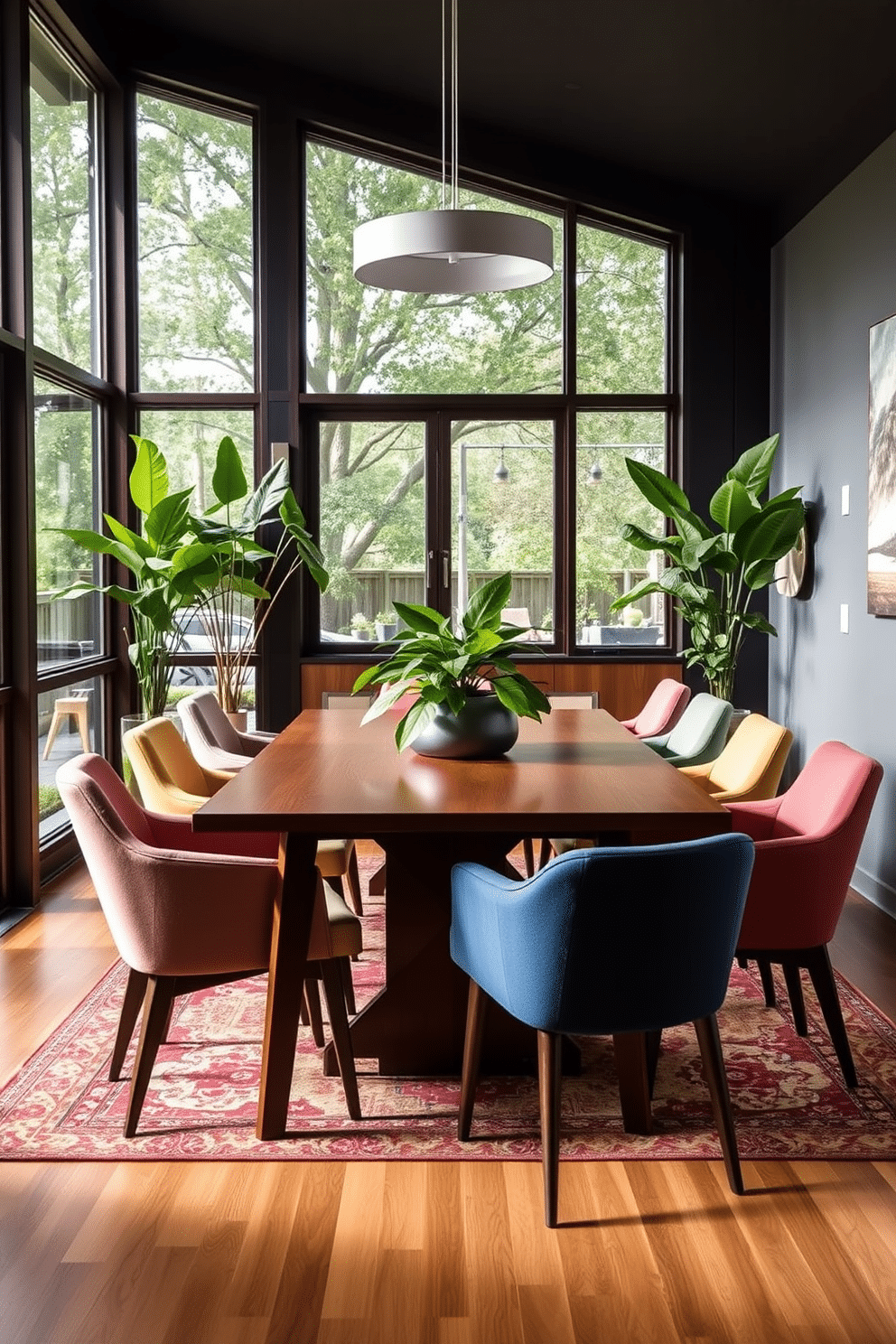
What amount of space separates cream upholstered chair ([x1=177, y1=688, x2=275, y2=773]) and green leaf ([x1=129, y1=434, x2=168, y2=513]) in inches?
59.8

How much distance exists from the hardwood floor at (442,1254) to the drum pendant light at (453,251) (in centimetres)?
259

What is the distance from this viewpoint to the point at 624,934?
2.48 meters

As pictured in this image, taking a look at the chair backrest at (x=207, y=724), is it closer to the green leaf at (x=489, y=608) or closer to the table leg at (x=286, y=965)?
the green leaf at (x=489, y=608)

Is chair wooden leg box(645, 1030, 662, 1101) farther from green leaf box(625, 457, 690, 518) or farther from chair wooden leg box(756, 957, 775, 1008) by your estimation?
green leaf box(625, 457, 690, 518)

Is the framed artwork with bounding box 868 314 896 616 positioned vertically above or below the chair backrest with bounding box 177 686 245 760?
above

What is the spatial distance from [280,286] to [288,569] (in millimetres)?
1534

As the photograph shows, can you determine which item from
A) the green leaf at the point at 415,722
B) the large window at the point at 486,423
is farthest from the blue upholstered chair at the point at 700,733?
the large window at the point at 486,423

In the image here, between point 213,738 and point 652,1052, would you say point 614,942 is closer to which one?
point 652,1052

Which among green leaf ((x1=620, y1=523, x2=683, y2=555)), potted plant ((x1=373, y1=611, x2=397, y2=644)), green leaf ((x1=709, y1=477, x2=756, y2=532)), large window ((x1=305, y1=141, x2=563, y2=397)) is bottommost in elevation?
potted plant ((x1=373, y1=611, x2=397, y2=644))

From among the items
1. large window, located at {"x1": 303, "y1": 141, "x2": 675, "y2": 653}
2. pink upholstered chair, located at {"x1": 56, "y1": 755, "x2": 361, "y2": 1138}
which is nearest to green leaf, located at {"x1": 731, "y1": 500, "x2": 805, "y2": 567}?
large window, located at {"x1": 303, "y1": 141, "x2": 675, "y2": 653}

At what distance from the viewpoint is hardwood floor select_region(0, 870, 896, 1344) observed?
7.34 ft

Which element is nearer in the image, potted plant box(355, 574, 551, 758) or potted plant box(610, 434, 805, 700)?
potted plant box(355, 574, 551, 758)

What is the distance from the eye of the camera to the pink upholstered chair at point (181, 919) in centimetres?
290

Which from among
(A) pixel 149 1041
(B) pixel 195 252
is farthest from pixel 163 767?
(B) pixel 195 252
